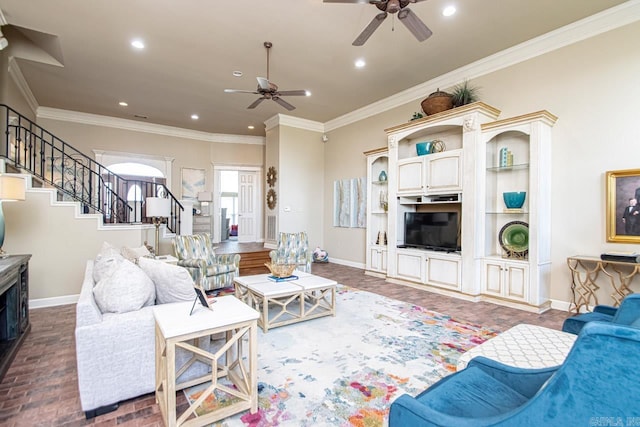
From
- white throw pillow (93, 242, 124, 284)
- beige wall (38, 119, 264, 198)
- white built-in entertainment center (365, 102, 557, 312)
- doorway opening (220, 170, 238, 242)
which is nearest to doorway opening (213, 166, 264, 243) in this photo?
beige wall (38, 119, 264, 198)

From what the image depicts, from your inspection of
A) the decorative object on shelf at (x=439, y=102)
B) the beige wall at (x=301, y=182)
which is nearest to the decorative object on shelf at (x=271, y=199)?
the beige wall at (x=301, y=182)

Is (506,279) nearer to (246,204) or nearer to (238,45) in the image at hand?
(238,45)

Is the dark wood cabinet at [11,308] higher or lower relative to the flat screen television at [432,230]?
lower

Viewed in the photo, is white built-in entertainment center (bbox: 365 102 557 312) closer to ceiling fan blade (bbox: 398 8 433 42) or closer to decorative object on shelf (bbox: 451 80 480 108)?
decorative object on shelf (bbox: 451 80 480 108)

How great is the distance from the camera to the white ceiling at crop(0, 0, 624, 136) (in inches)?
143

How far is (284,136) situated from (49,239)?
4999 mm

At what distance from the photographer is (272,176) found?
25.7 feet

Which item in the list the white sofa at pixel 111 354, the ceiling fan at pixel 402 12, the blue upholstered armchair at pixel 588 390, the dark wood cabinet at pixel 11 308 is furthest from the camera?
the ceiling fan at pixel 402 12

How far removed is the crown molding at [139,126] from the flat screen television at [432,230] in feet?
19.6

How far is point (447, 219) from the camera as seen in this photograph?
5.07 meters

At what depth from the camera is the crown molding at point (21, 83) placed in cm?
502

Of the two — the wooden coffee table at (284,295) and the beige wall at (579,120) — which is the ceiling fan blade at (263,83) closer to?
the wooden coffee table at (284,295)

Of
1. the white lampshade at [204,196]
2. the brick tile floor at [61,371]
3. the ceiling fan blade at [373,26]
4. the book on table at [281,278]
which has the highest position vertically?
the ceiling fan blade at [373,26]

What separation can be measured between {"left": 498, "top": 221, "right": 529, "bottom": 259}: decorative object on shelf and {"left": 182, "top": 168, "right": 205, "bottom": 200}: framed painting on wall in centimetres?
772
